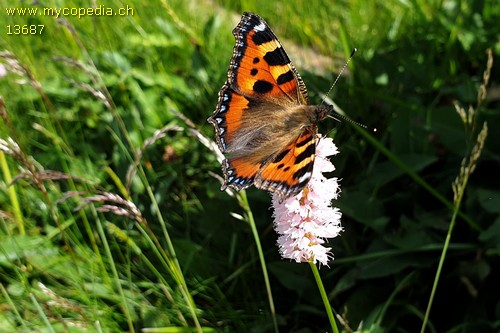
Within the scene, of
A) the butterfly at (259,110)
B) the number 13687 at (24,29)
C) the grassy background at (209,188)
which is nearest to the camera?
the butterfly at (259,110)

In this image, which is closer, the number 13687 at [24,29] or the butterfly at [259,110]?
the butterfly at [259,110]

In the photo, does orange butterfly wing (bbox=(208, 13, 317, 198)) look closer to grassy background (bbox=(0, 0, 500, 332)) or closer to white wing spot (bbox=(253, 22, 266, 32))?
white wing spot (bbox=(253, 22, 266, 32))

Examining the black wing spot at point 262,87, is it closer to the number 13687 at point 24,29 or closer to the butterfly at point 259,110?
the butterfly at point 259,110

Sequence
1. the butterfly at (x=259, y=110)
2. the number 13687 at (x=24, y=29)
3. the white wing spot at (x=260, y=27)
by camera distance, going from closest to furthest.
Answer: the butterfly at (x=259, y=110) → the white wing spot at (x=260, y=27) → the number 13687 at (x=24, y=29)

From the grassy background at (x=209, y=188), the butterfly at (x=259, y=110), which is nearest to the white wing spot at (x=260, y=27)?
the butterfly at (x=259, y=110)

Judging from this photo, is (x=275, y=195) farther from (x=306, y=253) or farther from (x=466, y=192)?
(x=466, y=192)
